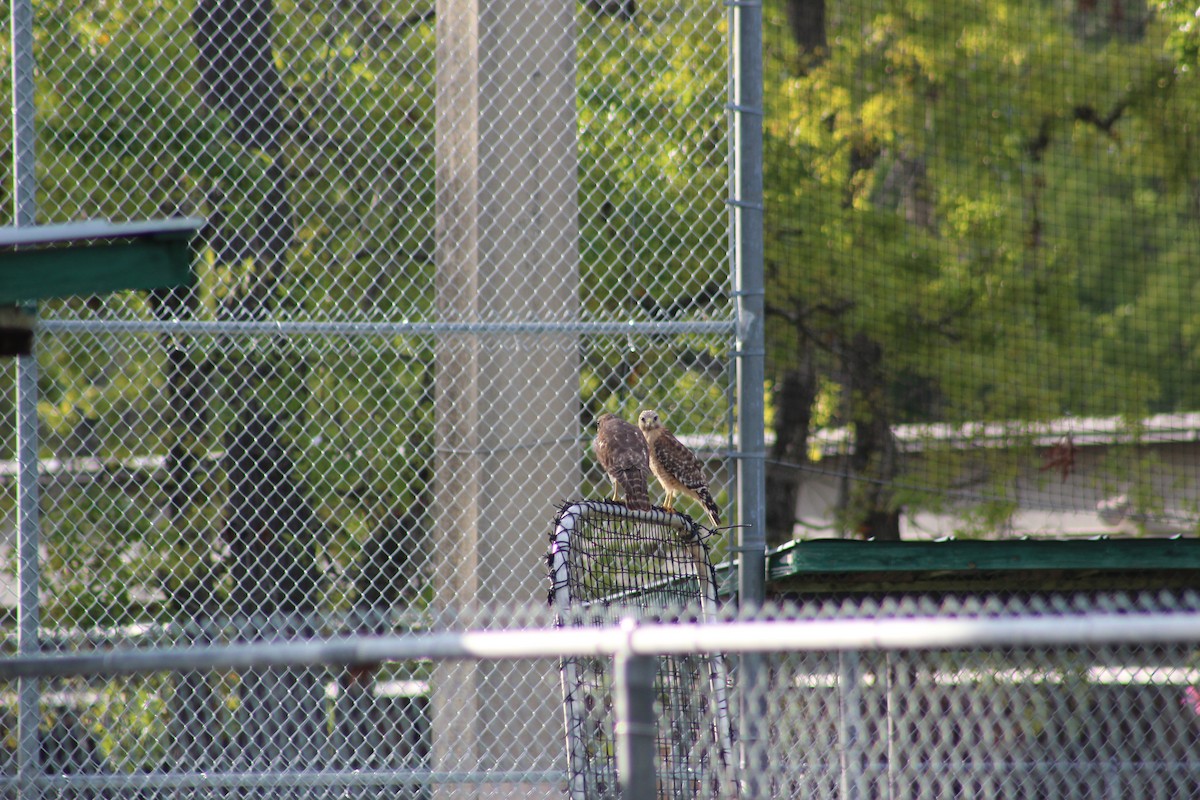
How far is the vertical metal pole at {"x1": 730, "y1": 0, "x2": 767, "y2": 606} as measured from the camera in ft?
17.1

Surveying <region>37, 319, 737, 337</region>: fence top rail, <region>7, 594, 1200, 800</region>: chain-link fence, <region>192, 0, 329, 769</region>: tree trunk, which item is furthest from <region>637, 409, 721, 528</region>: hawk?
<region>192, 0, 329, 769</region>: tree trunk

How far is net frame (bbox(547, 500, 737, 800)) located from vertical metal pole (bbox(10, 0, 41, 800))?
215 centimetres

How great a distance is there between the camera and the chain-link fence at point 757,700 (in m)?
2.28

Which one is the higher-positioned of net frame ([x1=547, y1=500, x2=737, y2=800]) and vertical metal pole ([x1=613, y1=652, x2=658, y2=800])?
vertical metal pole ([x1=613, y1=652, x2=658, y2=800])

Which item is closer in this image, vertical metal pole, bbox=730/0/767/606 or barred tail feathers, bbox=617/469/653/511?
vertical metal pole, bbox=730/0/767/606

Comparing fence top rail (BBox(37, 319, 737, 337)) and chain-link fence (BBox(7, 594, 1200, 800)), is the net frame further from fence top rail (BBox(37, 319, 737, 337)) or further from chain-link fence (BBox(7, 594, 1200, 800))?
fence top rail (BBox(37, 319, 737, 337))

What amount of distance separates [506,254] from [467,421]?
0.79 meters

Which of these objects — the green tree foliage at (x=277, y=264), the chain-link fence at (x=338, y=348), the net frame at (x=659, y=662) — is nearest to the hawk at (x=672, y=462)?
the chain-link fence at (x=338, y=348)

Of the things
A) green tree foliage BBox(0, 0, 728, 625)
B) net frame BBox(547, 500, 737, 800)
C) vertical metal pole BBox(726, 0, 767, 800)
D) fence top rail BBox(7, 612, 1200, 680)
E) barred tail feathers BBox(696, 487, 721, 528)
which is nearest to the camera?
fence top rail BBox(7, 612, 1200, 680)

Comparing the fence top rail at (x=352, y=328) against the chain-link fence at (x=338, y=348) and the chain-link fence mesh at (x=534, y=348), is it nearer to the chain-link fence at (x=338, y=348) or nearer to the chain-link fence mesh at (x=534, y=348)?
the chain-link fence mesh at (x=534, y=348)

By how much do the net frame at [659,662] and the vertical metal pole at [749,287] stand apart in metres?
→ 0.74

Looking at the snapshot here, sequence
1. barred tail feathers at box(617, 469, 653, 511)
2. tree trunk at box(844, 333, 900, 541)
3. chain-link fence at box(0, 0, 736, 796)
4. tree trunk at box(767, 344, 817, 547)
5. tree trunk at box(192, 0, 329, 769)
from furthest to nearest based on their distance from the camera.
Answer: tree trunk at box(767, 344, 817, 547), tree trunk at box(844, 333, 900, 541), tree trunk at box(192, 0, 329, 769), chain-link fence at box(0, 0, 736, 796), barred tail feathers at box(617, 469, 653, 511)

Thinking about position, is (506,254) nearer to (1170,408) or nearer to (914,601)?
(914,601)

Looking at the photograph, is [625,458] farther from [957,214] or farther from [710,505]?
[957,214]
